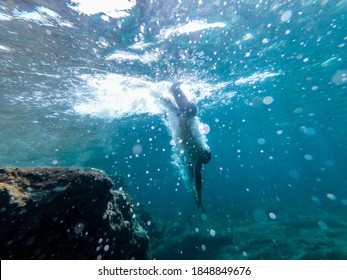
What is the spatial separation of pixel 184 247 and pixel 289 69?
57.7 feet

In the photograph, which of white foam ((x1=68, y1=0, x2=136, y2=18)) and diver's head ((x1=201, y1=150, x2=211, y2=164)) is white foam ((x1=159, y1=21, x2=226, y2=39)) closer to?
white foam ((x1=68, y1=0, x2=136, y2=18))

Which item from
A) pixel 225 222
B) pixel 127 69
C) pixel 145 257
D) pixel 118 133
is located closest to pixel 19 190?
pixel 145 257

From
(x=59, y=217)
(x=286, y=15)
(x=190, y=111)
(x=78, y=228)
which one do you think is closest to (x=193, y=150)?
(x=190, y=111)

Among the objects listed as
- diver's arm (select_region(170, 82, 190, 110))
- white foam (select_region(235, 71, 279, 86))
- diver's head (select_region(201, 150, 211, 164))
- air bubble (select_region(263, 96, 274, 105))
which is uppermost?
air bubble (select_region(263, 96, 274, 105))

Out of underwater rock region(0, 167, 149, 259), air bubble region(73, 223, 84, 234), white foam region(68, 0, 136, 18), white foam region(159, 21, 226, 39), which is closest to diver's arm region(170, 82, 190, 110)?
white foam region(159, 21, 226, 39)

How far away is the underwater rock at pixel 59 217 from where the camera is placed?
4.11 meters

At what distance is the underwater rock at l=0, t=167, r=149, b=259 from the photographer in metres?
4.11

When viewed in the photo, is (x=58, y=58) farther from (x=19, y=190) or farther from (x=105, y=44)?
(x=19, y=190)

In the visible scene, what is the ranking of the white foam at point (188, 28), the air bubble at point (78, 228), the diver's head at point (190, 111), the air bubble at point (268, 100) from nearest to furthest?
the air bubble at point (78, 228), the white foam at point (188, 28), the diver's head at point (190, 111), the air bubble at point (268, 100)

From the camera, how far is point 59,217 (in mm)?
5055

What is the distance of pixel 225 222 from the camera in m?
25.0

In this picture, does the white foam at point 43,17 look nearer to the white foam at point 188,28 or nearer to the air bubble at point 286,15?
the white foam at point 188,28

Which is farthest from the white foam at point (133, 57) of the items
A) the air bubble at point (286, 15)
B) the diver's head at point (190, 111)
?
the air bubble at point (286, 15)

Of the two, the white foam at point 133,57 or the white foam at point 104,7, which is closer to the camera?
the white foam at point 104,7
